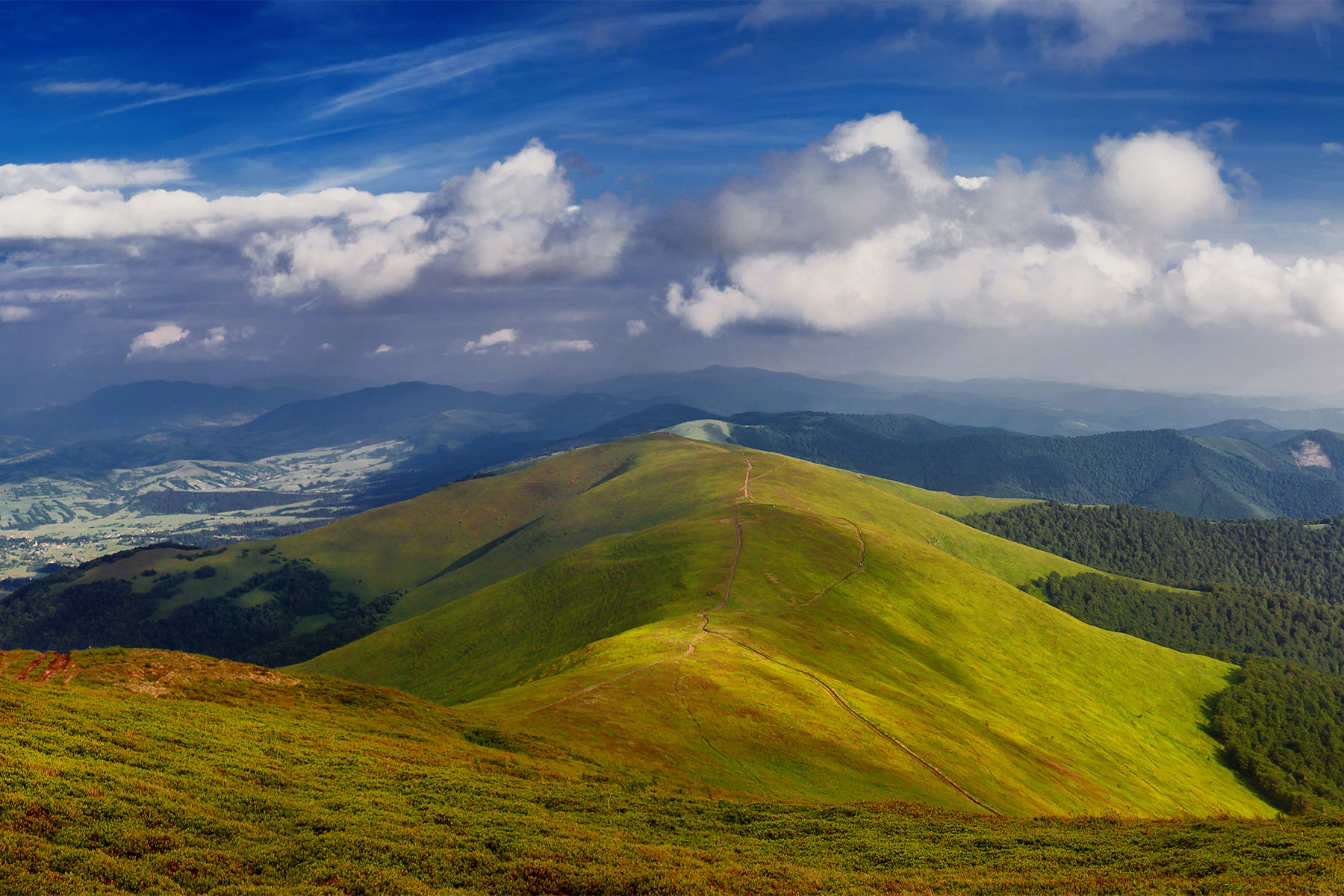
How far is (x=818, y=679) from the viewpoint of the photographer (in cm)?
9550

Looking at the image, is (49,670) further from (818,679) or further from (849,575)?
(849,575)

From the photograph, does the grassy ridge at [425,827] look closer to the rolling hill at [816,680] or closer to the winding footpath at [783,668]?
the rolling hill at [816,680]

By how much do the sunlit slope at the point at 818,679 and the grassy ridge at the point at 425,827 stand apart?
1519 centimetres

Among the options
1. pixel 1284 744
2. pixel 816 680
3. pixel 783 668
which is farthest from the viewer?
pixel 1284 744

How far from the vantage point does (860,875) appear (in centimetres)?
3503

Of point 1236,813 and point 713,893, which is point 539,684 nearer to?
point 713,893

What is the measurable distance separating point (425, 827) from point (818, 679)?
70909 millimetres

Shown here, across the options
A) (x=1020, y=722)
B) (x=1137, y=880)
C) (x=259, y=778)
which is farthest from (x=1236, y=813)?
(x=259, y=778)

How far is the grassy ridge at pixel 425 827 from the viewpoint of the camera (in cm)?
2723

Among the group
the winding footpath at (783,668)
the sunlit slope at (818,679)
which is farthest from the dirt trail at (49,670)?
the winding footpath at (783,668)

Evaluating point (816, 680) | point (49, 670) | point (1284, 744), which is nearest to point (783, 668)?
point (816, 680)

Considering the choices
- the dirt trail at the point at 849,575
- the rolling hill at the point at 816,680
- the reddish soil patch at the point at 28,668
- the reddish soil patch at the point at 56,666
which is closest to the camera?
the reddish soil patch at the point at 28,668

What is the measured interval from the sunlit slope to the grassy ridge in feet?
49.8

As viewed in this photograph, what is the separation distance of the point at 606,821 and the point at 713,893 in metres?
13.0
